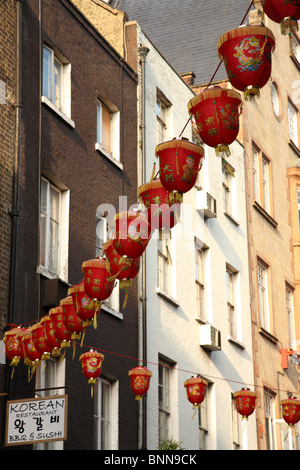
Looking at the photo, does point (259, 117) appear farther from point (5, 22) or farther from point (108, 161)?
point (5, 22)

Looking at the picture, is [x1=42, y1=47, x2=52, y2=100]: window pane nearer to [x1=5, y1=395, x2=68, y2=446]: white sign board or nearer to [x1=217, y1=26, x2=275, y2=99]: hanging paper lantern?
[x1=5, y1=395, x2=68, y2=446]: white sign board

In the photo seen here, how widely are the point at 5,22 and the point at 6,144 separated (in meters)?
2.58

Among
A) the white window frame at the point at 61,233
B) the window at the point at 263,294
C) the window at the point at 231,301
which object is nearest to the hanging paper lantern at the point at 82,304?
the white window frame at the point at 61,233

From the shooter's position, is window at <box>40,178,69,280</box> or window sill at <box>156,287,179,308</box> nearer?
window at <box>40,178,69,280</box>

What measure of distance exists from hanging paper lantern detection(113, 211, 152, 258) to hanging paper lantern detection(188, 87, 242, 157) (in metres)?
2.00

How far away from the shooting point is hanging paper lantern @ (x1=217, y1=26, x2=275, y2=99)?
1236 centimetres

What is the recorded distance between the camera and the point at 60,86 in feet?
70.0

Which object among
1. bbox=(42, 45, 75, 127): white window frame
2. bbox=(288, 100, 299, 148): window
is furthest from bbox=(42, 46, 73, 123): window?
bbox=(288, 100, 299, 148): window

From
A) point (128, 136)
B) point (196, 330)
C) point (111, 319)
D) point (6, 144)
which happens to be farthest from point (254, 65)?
point (196, 330)

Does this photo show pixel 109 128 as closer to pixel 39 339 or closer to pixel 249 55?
pixel 39 339

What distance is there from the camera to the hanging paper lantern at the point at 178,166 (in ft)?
45.0

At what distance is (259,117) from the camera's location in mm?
34250

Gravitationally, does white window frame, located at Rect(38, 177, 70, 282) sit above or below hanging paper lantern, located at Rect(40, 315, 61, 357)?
above

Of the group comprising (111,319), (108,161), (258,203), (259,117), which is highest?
(259,117)
